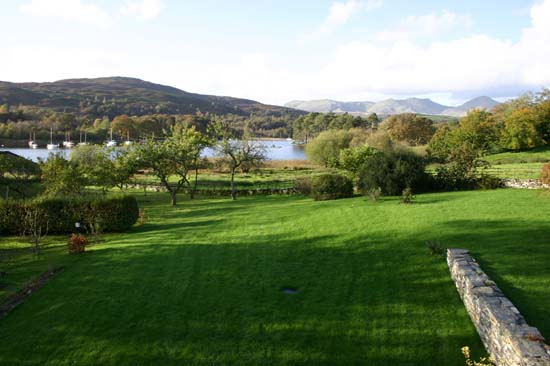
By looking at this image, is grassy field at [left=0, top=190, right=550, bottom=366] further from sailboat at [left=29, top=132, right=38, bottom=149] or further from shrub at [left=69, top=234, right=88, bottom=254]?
sailboat at [left=29, top=132, right=38, bottom=149]

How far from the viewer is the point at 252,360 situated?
6.43 m

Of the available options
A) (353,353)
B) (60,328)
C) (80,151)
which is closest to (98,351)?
(60,328)

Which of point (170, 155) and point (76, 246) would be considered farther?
point (170, 155)

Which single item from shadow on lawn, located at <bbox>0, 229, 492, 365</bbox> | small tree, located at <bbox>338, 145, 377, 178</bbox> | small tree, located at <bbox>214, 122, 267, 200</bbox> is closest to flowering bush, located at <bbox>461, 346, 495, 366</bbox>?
shadow on lawn, located at <bbox>0, 229, 492, 365</bbox>

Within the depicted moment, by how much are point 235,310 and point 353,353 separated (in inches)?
101

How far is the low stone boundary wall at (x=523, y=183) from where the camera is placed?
1797 centimetres

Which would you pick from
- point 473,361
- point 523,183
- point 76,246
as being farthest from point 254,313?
point 523,183

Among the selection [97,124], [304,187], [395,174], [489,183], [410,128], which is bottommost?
[304,187]

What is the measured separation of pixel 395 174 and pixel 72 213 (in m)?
14.6

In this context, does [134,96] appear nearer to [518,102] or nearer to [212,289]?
[518,102]

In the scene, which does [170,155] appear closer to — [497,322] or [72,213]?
[72,213]

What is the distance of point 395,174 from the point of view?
19391 mm

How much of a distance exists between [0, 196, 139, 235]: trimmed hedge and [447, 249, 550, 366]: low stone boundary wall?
13.0m

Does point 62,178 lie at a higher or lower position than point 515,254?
higher
